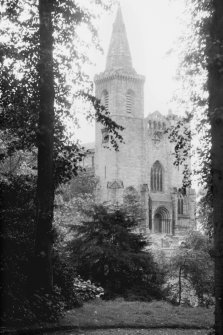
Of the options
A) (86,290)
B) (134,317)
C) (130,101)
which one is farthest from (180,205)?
(134,317)

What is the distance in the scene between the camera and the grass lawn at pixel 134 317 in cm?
1071

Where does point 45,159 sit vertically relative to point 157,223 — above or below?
above

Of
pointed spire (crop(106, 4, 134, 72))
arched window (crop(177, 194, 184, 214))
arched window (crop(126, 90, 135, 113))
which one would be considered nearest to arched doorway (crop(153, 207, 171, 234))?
arched window (crop(177, 194, 184, 214))

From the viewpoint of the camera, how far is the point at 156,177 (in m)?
65.6

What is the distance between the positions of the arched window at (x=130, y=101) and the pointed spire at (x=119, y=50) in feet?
9.65

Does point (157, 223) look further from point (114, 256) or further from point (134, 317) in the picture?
point (134, 317)

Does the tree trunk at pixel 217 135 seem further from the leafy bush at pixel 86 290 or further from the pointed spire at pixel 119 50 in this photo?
the pointed spire at pixel 119 50

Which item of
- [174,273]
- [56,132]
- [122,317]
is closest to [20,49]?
[56,132]

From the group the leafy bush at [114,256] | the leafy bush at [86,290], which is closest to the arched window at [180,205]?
the leafy bush at [114,256]

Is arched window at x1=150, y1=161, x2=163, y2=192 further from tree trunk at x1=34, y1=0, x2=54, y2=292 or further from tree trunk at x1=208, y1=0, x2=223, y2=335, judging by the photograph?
tree trunk at x1=208, y1=0, x2=223, y2=335

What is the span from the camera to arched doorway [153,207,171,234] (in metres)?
62.8

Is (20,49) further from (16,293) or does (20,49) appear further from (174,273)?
(174,273)

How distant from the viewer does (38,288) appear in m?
10.5

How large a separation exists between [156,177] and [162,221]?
19.5ft
